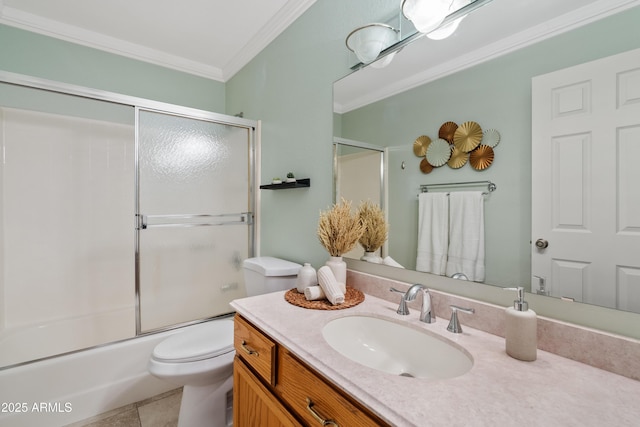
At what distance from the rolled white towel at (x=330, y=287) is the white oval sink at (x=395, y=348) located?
3.9 inches

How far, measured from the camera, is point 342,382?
0.65 meters

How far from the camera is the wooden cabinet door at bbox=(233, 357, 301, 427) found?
2.88 ft

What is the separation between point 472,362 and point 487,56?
95 cm

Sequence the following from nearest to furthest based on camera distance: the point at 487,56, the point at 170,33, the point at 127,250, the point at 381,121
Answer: the point at 487,56
the point at 381,121
the point at 170,33
the point at 127,250

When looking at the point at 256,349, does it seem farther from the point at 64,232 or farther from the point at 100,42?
the point at 100,42

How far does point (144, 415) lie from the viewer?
67.5 inches

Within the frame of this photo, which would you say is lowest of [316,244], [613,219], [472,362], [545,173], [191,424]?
[191,424]

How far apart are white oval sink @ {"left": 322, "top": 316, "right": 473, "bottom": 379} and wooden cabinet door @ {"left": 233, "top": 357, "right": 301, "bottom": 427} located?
25 centimetres

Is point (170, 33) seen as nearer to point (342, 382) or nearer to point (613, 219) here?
point (342, 382)

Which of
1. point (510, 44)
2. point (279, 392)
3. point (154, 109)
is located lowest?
point (279, 392)

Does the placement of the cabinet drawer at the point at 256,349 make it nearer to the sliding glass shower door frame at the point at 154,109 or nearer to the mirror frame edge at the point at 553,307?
the mirror frame edge at the point at 553,307

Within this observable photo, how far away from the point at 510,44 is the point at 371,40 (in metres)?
0.57

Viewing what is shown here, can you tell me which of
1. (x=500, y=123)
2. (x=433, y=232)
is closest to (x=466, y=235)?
(x=433, y=232)

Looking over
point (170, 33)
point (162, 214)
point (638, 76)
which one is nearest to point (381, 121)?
point (638, 76)
